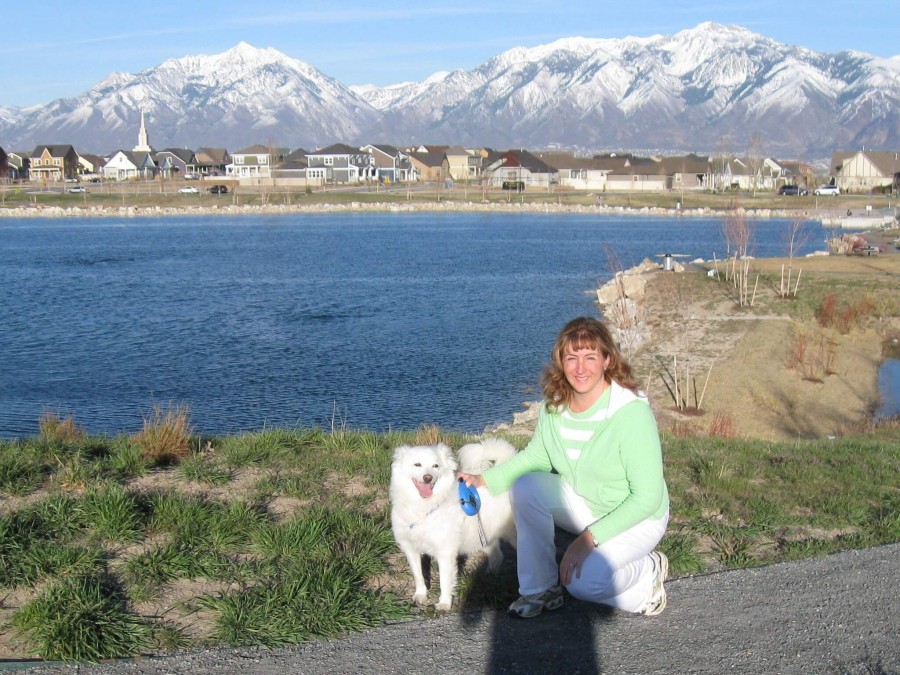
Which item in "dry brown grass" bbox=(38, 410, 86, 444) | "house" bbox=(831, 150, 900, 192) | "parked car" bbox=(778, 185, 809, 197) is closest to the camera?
"dry brown grass" bbox=(38, 410, 86, 444)

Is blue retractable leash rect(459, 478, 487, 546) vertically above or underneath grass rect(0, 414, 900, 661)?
above

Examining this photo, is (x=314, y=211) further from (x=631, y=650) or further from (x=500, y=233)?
(x=631, y=650)

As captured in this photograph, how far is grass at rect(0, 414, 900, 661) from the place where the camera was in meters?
5.08

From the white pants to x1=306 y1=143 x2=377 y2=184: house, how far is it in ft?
436

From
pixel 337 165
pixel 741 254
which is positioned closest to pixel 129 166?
pixel 337 165

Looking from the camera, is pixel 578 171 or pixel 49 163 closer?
pixel 578 171

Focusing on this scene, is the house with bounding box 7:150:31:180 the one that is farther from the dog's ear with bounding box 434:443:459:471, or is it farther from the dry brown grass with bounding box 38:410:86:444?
the dog's ear with bounding box 434:443:459:471

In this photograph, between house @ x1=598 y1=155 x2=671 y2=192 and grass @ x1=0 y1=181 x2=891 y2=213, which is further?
house @ x1=598 y1=155 x2=671 y2=192

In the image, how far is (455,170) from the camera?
499ft

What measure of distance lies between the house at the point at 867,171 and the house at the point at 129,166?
4302 inches

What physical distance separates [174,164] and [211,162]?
782cm

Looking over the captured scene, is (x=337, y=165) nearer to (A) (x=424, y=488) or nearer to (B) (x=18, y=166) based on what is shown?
(B) (x=18, y=166)

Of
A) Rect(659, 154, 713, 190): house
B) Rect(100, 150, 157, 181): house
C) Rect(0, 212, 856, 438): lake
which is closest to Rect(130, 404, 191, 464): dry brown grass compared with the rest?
Rect(0, 212, 856, 438): lake

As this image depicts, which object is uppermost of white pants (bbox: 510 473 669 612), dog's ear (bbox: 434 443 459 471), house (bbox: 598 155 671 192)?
house (bbox: 598 155 671 192)
